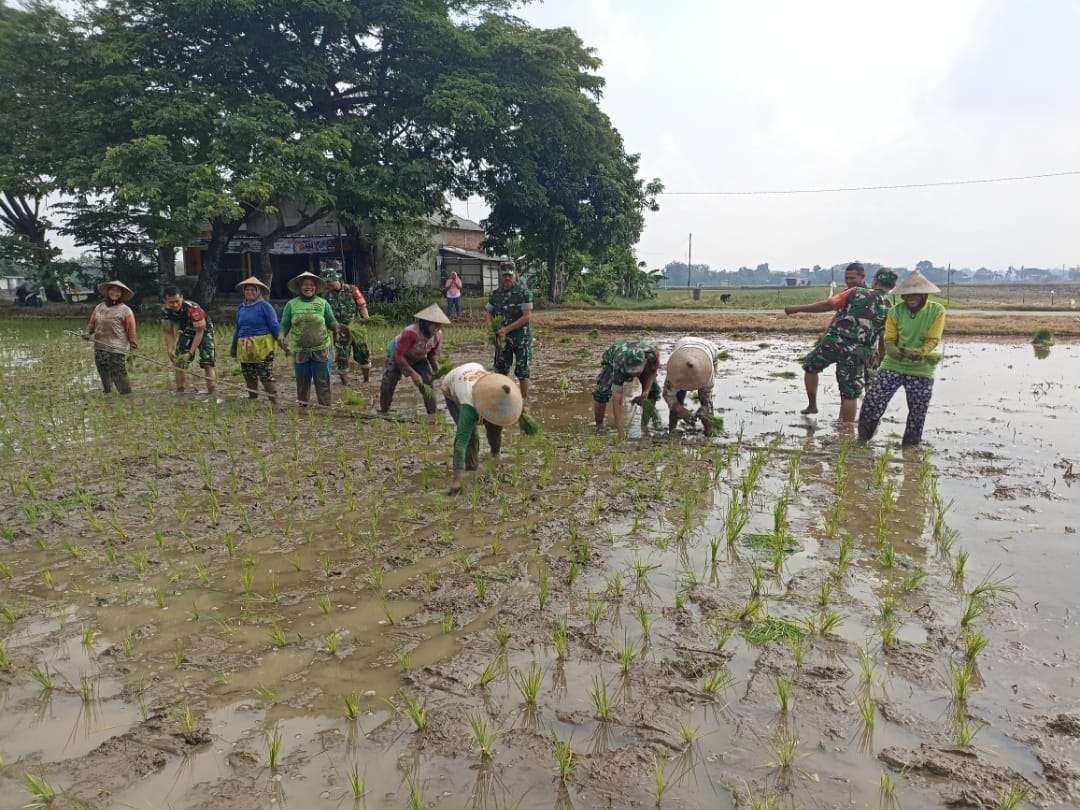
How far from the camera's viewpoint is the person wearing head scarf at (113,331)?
326 inches

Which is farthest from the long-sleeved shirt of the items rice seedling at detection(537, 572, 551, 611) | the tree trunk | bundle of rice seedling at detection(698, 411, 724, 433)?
the tree trunk

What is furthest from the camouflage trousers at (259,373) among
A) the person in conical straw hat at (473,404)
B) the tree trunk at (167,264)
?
the tree trunk at (167,264)

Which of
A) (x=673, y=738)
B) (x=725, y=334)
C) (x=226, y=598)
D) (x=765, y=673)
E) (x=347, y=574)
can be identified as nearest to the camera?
(x=673, y=738)

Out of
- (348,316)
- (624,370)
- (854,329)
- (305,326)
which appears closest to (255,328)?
(305,326)

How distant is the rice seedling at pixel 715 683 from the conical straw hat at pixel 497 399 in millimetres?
2438

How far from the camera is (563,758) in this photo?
2238 mm

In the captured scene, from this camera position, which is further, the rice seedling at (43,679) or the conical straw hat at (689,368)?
the conical straw hat at (689,368)

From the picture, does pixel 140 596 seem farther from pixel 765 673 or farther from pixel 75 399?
pixel 75 399

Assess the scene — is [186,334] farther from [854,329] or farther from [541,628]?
[854,329]

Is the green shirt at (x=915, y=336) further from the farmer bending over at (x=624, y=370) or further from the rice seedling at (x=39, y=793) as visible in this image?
the rice seedling at (x=39, y=793)

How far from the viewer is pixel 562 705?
260 centimetres

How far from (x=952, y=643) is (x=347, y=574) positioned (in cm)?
292

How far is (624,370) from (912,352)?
8.31 ft

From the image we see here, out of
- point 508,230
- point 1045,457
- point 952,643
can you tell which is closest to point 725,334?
point 508,230
